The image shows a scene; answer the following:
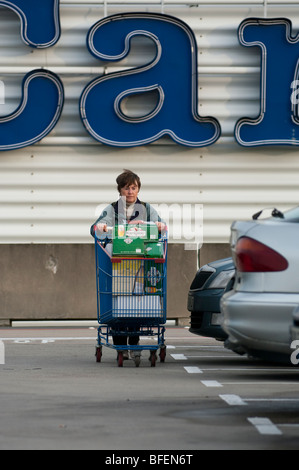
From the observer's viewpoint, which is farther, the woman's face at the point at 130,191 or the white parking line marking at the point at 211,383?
the woman's face at the point at 130,191

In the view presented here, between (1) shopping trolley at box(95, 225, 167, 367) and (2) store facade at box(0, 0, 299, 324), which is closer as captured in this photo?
(1) shopping trolley at box(95, 225, 167, 367)

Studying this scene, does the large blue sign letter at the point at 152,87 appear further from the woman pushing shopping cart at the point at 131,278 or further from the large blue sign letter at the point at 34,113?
the woman pushing shopping cart at the point at 131,278

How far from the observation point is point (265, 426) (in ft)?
24.3

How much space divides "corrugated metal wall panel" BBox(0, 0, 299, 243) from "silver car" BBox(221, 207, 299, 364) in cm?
1103

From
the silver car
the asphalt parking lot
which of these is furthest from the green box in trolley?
the silver car

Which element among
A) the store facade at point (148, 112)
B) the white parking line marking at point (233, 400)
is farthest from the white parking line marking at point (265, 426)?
the store facade at point (148, 112)

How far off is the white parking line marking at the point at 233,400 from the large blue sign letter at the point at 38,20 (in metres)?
11.0

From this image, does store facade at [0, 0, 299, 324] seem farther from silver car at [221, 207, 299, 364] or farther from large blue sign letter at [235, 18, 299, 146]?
silver car at [221, 207, 299, 364]

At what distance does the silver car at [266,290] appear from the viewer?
796 centimetres

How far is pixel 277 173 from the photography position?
1953cm

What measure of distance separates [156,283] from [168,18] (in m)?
8.69

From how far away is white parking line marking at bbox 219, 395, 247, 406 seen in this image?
8578mm
